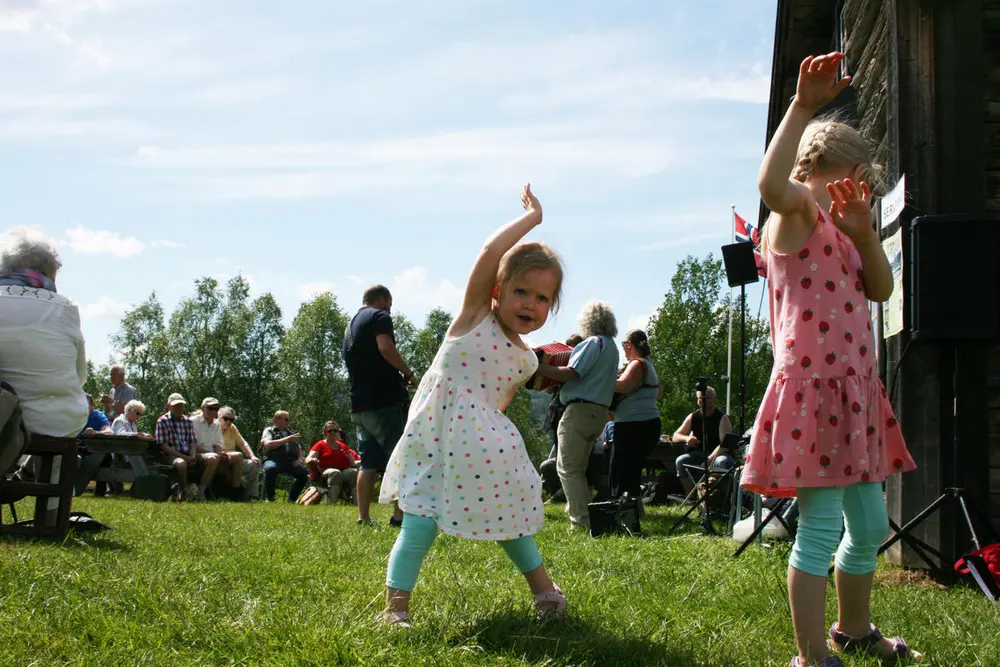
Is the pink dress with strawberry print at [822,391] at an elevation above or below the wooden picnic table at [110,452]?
above

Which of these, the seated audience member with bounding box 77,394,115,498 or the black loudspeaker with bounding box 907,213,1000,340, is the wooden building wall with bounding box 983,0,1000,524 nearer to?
the black loudspeaker with bounding box 907,213,1000,340

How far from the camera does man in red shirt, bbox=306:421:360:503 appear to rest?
13930mm

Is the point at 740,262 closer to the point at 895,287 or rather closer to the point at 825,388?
the point at 895,287

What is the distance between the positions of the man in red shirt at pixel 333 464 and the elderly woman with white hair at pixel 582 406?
7045 millimetres

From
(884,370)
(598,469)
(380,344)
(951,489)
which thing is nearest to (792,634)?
(951,489)

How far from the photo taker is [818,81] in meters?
2.53

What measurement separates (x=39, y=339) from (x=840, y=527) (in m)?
4.38

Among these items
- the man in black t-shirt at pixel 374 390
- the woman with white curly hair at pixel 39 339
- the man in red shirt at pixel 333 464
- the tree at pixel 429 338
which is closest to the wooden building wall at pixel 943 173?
the man in black t-shirt at pixel 374 390

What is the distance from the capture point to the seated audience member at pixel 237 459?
13602mm

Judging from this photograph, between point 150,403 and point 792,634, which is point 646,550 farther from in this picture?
point 150,403

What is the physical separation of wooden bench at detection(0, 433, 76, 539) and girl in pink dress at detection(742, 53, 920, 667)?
4.08 metres

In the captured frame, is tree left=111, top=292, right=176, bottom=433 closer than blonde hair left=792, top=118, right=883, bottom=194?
No

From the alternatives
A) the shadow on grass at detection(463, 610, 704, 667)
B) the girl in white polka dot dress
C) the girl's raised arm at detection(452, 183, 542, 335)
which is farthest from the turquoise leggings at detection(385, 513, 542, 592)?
the girl's raised arm at detection(452, 183, 542, 335)

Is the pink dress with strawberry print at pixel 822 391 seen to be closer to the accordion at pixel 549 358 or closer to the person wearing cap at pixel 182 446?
the accordion at pixel 549 358
